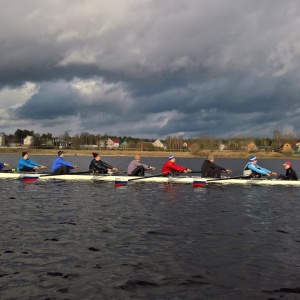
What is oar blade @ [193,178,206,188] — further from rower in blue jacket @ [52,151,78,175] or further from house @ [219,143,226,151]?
house @ [219,143,226,151]

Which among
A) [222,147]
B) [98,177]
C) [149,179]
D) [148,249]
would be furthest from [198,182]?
[222,147]

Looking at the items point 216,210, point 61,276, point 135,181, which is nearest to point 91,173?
point 135,181

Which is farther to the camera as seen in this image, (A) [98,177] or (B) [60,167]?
(B) [60,167]

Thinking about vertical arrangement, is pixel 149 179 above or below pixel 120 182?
above

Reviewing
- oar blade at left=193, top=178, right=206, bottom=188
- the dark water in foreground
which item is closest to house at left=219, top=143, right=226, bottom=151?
oar blade at left=193, top=178, right=206, bottom=188

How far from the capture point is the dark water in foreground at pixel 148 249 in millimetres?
7477

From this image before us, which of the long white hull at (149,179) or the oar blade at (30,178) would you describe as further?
the oar blade at (30,178)

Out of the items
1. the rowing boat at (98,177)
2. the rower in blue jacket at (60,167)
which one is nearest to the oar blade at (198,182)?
the rowing boat at (98,177)

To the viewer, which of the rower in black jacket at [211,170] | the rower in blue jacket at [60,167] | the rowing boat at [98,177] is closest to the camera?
the rower in black jacket at [211,170]

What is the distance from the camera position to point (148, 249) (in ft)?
32.8

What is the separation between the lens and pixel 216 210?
1609 cm

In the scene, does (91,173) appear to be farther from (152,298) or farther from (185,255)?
(152,298)

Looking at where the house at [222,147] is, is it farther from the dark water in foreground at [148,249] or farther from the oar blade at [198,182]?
the dark water in foreground at [148,249]

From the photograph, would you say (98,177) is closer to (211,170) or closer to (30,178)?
(30,178)
